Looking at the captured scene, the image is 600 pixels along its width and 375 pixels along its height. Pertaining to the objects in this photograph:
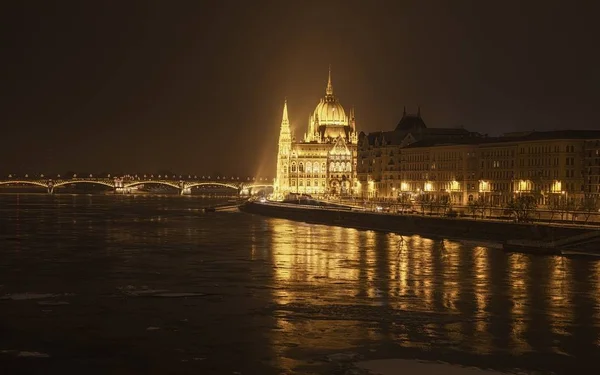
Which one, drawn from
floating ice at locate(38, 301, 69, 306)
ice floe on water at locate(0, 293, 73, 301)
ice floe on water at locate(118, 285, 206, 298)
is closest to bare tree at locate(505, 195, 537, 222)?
ice floe on water at locate(118, 285, 206, 298)

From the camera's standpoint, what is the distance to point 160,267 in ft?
178

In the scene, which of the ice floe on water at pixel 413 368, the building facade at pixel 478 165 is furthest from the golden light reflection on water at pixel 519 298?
the building facade at pixel 478 165

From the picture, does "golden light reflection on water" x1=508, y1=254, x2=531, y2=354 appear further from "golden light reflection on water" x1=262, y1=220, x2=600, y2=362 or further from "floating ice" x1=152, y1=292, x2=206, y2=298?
"floating ice" x1=152, y1=292, x2=206, y2=298

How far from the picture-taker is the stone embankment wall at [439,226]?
70.4 meters

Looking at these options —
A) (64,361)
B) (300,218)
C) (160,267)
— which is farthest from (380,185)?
(64,361)

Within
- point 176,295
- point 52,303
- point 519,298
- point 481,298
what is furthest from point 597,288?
point 52,303

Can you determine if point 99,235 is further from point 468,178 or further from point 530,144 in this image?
point 468,178

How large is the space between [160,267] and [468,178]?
9129 cm

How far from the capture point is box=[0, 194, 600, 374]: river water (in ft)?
95.5

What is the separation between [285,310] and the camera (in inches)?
1476

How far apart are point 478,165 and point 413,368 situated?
366ft

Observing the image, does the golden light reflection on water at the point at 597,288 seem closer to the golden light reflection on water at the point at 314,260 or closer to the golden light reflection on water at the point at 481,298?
the golden light reflection on water at the point at 481,298

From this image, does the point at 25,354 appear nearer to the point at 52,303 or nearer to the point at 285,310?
the point at 52,303

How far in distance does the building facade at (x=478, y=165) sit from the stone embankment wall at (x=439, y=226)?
76.9 ft
